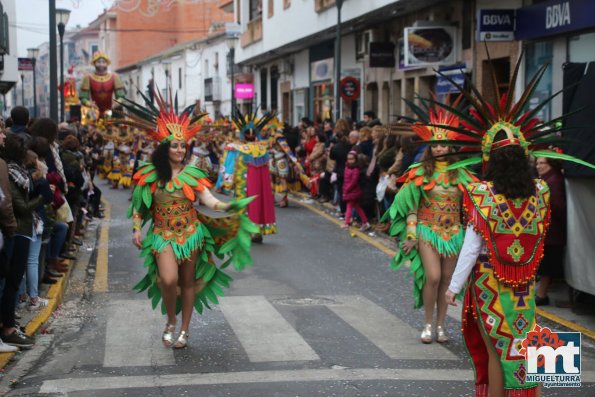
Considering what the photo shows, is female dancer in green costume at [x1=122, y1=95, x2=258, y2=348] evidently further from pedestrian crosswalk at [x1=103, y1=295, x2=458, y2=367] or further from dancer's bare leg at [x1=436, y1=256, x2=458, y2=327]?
dancer's bare leg at [x1=436, y1=256, x2=458, y2=327]

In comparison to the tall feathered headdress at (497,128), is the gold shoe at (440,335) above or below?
below

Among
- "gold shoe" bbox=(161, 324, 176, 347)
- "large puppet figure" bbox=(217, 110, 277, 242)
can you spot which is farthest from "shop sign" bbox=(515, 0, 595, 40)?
"gold shoe" bbox=(161, 324, 176, 347)

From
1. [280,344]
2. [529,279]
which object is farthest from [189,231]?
[529,279]

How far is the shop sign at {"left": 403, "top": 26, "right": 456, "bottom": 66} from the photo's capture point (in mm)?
21562

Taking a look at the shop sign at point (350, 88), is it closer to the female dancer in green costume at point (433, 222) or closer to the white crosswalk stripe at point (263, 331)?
the white crosswalk stripe at point (263, 331)

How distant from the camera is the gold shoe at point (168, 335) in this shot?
835 cm

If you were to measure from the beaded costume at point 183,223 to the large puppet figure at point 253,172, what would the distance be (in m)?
6.68

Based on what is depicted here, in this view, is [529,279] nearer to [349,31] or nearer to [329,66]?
[349,31]

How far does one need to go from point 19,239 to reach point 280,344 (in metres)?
2.43

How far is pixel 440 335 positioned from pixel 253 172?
7373 millimetres

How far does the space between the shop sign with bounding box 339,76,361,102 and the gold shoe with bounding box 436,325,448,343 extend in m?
18.6

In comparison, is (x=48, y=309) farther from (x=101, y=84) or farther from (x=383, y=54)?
(x=383, y=54)

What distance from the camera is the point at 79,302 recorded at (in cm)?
1049

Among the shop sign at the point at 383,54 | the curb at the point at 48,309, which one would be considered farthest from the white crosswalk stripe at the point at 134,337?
the shop sign at the point at 383,54
